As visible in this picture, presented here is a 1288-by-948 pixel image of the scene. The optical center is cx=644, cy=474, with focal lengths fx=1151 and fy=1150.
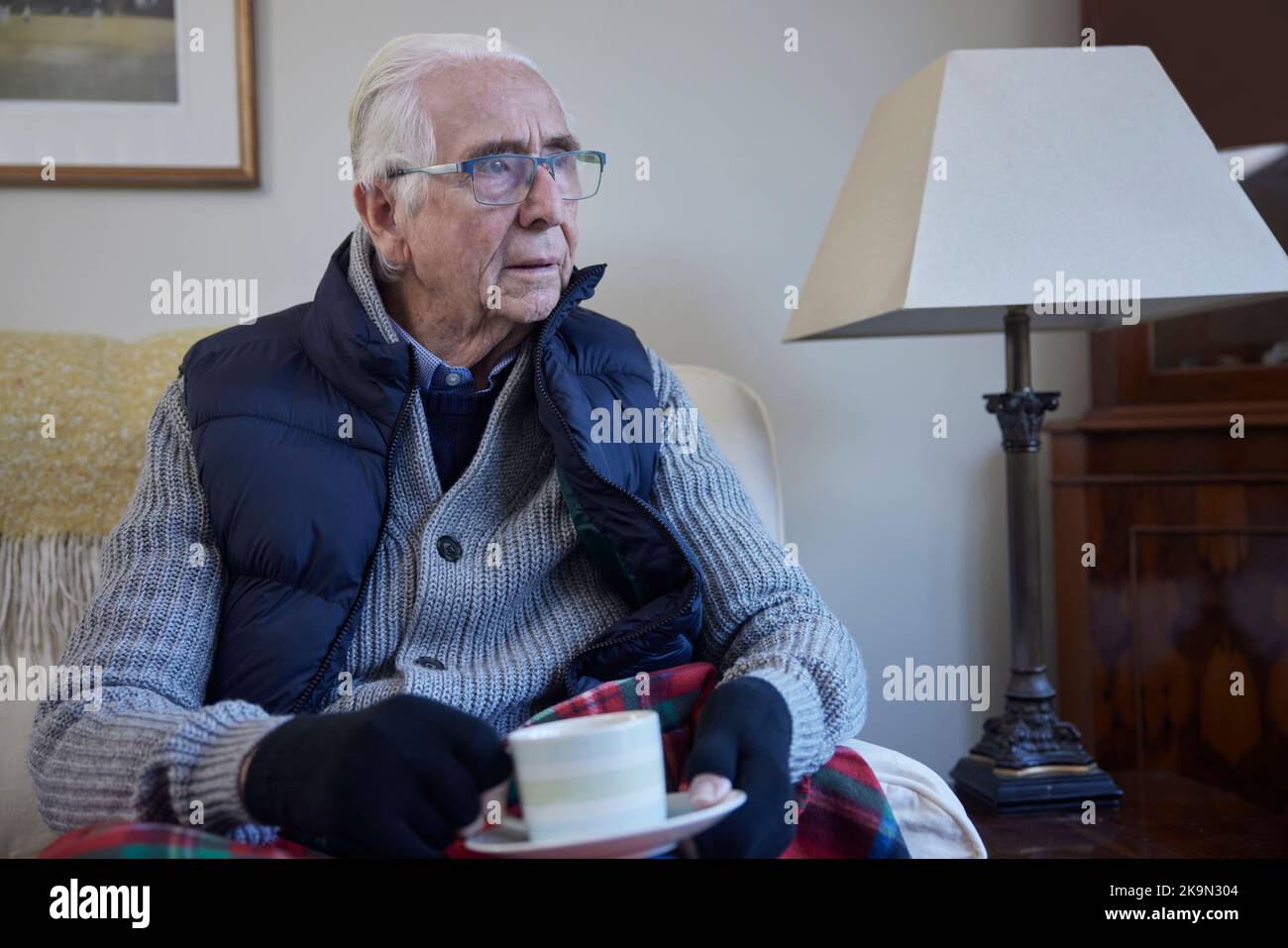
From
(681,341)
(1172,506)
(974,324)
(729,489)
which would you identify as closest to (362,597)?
(729,489)

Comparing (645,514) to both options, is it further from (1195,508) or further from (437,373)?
(1195,508)

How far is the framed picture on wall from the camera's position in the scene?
1.46 m

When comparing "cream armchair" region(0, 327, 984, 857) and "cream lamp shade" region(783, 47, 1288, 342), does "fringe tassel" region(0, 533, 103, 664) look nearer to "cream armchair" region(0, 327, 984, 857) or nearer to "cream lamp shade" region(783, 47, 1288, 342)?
"cream armchair" region(0, 327, 984, 857)

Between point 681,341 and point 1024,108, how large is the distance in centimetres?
58

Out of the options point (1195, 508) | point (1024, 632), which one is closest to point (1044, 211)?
point (1024, 632)

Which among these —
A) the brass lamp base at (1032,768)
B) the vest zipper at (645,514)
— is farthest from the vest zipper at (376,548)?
the brass lamp base at (1032,768)

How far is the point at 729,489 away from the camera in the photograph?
1.06 meters

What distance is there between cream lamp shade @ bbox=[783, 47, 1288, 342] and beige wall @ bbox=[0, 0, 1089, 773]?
1.29ft

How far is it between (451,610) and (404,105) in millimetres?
453

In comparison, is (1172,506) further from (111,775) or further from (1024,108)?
(111,775)

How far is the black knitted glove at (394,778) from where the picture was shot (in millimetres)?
629

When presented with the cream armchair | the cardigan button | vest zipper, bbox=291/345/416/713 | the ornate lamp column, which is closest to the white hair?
vest zipper, bbox=291/345/416/713

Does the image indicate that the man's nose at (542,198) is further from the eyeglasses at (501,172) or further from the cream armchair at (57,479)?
the cream armchair at (57,479)

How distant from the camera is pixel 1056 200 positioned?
45.5 inches
